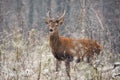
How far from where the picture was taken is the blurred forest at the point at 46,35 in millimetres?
6855

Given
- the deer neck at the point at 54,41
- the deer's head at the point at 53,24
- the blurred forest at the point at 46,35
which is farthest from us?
the deer neck at the point at 54,41

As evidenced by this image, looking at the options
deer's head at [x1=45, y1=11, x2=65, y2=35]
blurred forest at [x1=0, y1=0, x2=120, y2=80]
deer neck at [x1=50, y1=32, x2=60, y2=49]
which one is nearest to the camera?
blurred forest at [x1=0, y1=0, x2=120, y2=80]

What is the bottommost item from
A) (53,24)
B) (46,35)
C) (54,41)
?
(54,41)

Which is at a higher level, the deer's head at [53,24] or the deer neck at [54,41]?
the deer's head at [53,24]

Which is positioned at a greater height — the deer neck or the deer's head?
the deer's head

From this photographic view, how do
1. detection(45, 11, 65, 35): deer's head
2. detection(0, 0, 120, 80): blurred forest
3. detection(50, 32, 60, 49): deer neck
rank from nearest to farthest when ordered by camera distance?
detection(0, 0, 120, 80): blurred forest < detection(45, 11, 65, 35): deer's head < detection(50, 32, 60, 49): deer neck

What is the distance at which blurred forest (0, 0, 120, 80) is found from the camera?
270 inches

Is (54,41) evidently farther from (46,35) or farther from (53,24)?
(53,24)

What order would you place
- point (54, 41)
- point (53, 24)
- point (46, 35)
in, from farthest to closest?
1. point (46, 35)
2. point (54, 41)
3. point (53, 24)

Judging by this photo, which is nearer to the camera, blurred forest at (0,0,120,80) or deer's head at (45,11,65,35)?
Answer: blurred forest at (0,0,120,80)

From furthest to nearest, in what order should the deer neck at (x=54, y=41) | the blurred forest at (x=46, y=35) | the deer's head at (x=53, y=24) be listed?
the deer neck at (x=54, y=41)
the deer's head at (x=53, y=24)
the blurred forest at (x=46, y=35)

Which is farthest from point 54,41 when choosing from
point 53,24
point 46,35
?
point 53,24

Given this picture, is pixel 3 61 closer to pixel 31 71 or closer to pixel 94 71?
pixel 31 71

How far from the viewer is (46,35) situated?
11.8 m
